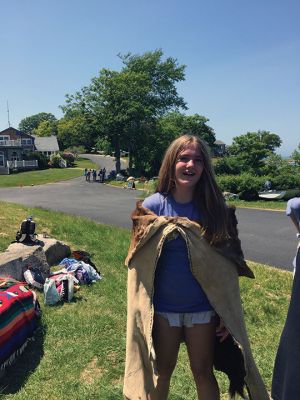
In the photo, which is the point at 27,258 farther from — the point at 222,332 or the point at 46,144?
the point at 46,144

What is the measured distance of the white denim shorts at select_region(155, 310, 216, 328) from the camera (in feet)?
8.46

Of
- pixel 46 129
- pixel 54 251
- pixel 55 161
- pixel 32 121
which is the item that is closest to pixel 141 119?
pixel 55 161

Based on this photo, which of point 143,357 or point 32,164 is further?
point 32,164

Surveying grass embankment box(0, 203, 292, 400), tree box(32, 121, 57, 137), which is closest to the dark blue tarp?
grass embankment box(0, 203, 292, 400)

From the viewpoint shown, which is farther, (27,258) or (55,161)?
(55,161)

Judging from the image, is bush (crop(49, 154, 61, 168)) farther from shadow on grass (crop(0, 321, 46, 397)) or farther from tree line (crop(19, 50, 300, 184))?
shadow on grass (crop(0, 321, 46, 397))

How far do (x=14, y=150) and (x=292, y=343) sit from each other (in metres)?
57.3

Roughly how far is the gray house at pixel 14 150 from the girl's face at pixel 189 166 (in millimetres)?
48202

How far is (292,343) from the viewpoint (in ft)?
7.98

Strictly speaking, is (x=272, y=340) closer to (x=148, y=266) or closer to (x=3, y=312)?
(x=148, y=266)

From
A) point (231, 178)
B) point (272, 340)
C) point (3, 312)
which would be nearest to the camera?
point (3, 312)

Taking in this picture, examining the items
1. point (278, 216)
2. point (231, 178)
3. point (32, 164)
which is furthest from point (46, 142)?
point (278, 216)

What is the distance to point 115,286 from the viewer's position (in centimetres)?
620

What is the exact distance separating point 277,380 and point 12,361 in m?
2.57
